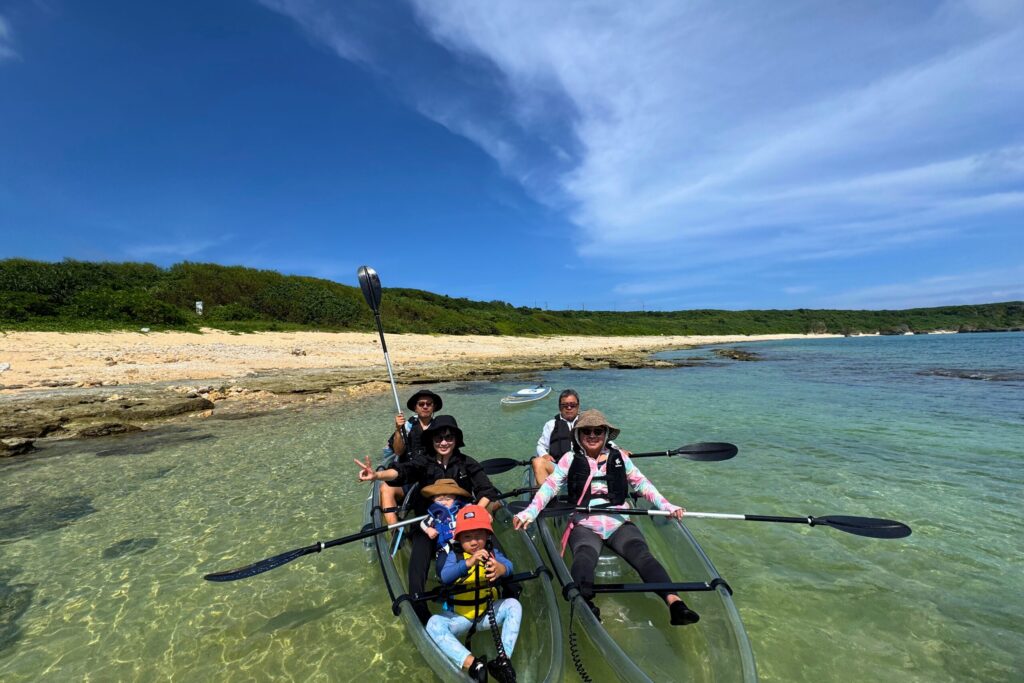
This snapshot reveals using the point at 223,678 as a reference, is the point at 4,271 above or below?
above

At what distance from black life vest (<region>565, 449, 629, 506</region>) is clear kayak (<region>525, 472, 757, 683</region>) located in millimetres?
594

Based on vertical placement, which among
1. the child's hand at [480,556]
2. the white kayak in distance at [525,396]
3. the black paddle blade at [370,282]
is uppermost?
the black paddle blade at [370,282]

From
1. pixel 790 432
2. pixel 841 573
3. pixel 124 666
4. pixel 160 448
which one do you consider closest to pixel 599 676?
pixel 841 573

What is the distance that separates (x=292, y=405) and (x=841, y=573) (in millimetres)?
17180

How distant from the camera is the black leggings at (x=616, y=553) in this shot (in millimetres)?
4117

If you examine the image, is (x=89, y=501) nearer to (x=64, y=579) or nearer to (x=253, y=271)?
(x=64, y=579)

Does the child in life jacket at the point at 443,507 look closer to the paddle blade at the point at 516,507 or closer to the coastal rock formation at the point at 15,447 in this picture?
the paddle blade at the point at 516,507

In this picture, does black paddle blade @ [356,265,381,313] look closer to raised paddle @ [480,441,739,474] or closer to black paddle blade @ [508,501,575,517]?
raised paddle @ [480,441,739,474]

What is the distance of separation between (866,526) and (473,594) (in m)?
4.53

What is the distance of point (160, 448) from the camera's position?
11.2 metres

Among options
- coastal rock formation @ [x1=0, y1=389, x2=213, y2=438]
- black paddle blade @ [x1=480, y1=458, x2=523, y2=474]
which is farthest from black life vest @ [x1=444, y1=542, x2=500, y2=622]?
coastal rock formation @ [x1=0, y1=389, x2=213, y2=438]

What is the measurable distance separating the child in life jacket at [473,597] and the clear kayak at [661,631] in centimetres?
59

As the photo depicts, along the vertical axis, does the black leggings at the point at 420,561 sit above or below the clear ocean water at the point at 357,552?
above

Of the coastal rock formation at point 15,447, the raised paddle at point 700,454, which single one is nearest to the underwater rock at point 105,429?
the coastal rock formation at point 15,447
